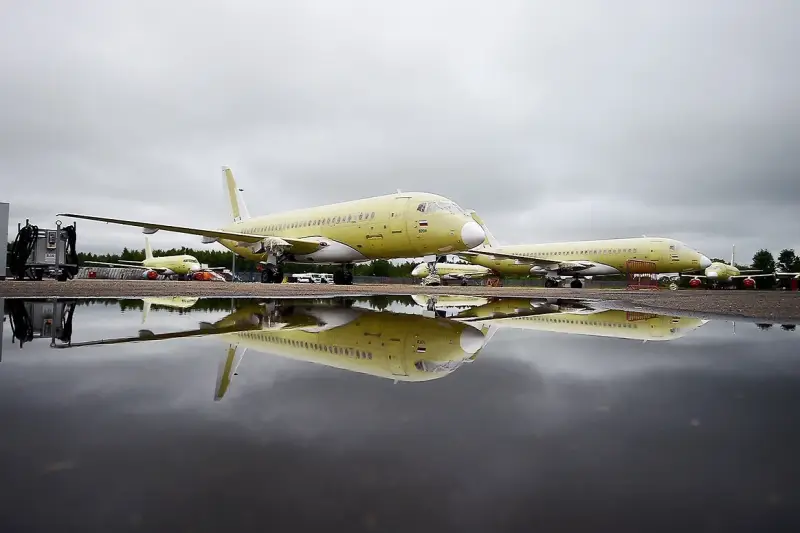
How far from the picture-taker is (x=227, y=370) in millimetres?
2602

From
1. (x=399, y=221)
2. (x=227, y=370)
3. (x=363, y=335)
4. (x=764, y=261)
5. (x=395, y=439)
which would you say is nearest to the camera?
(x=395, y=439)

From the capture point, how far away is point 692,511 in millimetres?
1041

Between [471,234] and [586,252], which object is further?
[586,252]

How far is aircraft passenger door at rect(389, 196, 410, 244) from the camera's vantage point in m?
18.7

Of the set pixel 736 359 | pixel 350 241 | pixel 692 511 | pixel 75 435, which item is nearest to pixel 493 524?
pixel 692 511

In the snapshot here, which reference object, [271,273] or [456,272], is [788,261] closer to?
[456,272]

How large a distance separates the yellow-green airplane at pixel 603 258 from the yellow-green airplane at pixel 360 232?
813 centimetres

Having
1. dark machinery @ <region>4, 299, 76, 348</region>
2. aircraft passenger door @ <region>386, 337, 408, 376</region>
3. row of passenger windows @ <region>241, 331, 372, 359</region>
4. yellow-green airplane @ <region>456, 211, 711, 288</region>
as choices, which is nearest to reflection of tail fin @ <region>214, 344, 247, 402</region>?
row of passenger windows @ <region>241, 331, 372, 359</region>

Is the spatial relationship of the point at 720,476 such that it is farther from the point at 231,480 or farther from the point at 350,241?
the point at 350,241

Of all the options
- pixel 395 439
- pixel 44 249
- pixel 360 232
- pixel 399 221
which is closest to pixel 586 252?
pixel 399 221

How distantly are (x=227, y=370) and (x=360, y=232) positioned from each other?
17793 millimetres

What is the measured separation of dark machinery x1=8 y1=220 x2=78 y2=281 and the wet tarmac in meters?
20.9

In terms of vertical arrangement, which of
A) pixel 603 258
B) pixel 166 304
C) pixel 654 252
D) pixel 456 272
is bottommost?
pixel 166 304

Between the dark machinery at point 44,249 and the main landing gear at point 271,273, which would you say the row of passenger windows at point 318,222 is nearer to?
the main landing gear at point 271,273
